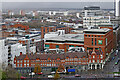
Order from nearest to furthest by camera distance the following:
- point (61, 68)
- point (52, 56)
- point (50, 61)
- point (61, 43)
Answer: point (61, 68) → point (50, 61) → point (52, 56) → point (61, 43)

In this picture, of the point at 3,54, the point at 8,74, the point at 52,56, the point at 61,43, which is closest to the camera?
the point at 8,74

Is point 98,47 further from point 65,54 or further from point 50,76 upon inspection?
point 50,76

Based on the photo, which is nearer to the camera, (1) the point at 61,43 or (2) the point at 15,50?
(2) the point at 15,50

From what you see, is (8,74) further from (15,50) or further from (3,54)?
(15,50)

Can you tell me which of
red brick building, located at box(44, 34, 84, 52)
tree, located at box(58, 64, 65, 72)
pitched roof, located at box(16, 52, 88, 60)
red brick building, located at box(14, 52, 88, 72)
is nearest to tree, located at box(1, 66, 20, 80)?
red brick building, located at box(14, 52, 88, 72)

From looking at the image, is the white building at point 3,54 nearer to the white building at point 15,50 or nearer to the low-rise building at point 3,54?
the low-rise building at point 3,54

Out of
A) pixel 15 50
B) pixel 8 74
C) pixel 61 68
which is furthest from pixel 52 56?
pixel 8 74

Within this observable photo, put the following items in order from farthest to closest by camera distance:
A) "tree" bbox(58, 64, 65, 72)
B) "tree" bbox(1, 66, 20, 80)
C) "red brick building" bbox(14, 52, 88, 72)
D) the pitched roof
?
the pitched roof → "red brick building" bbox(14, 52, 88, 72) → "tree" bbox(58, 64, 65, 72) → "tree" bbox(1, 66, 20, 80)

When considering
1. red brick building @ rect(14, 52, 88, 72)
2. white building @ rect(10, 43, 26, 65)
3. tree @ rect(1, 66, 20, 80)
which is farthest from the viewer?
white building @ rect(10, 43, 26, 65)

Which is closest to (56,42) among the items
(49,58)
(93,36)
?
(93,36)

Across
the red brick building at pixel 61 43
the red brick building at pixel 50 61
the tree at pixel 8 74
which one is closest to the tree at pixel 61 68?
the red brick building at pixel 50 61

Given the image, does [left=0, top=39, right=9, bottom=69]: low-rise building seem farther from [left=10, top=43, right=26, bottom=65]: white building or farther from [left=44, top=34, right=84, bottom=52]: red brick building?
[left=44, top=34, right=84, bottom=52]: red brick building

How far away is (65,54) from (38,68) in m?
1.46

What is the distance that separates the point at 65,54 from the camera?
1184cm
